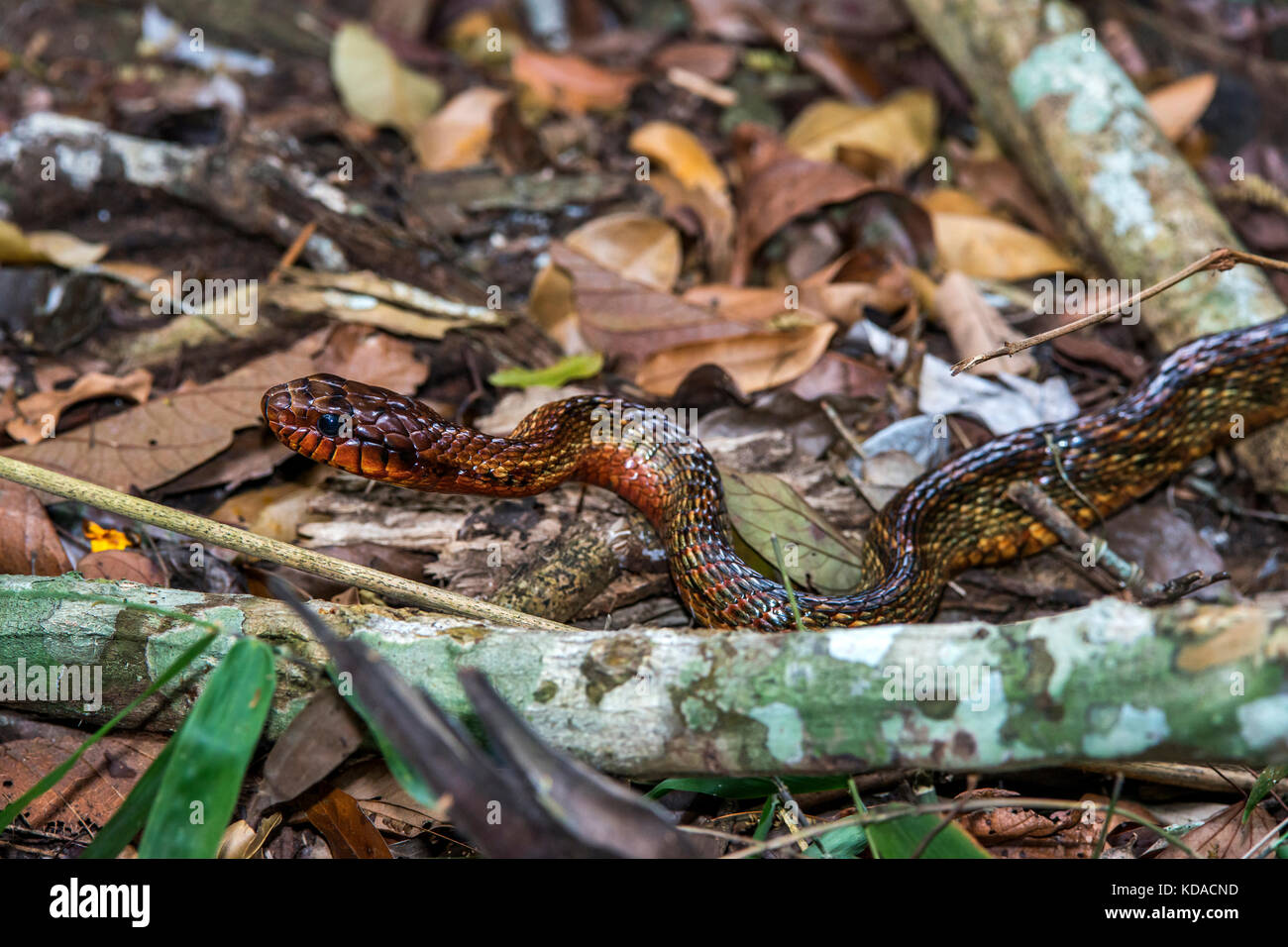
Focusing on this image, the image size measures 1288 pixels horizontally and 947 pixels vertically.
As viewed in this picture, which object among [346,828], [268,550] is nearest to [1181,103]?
[268,550]

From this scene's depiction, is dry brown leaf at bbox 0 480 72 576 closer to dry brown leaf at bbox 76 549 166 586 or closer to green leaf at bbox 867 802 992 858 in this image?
dry brown leaf at bbox 76 549 166 586

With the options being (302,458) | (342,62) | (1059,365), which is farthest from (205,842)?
(342,62)

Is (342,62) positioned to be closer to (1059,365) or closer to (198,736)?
(1059,365)

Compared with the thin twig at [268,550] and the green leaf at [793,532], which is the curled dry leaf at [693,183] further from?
the thin twig at [268,550]

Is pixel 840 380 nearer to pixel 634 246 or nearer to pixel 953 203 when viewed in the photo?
pixel 634 246

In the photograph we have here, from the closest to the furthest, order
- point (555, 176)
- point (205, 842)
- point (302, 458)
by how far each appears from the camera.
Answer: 1. point (205, 842)
2. point (302, 458)
3. point (555, 176)

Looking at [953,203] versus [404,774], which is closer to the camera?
[404,774]

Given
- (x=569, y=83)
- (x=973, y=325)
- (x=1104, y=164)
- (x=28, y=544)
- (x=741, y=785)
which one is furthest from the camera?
(x=569, y=83)
